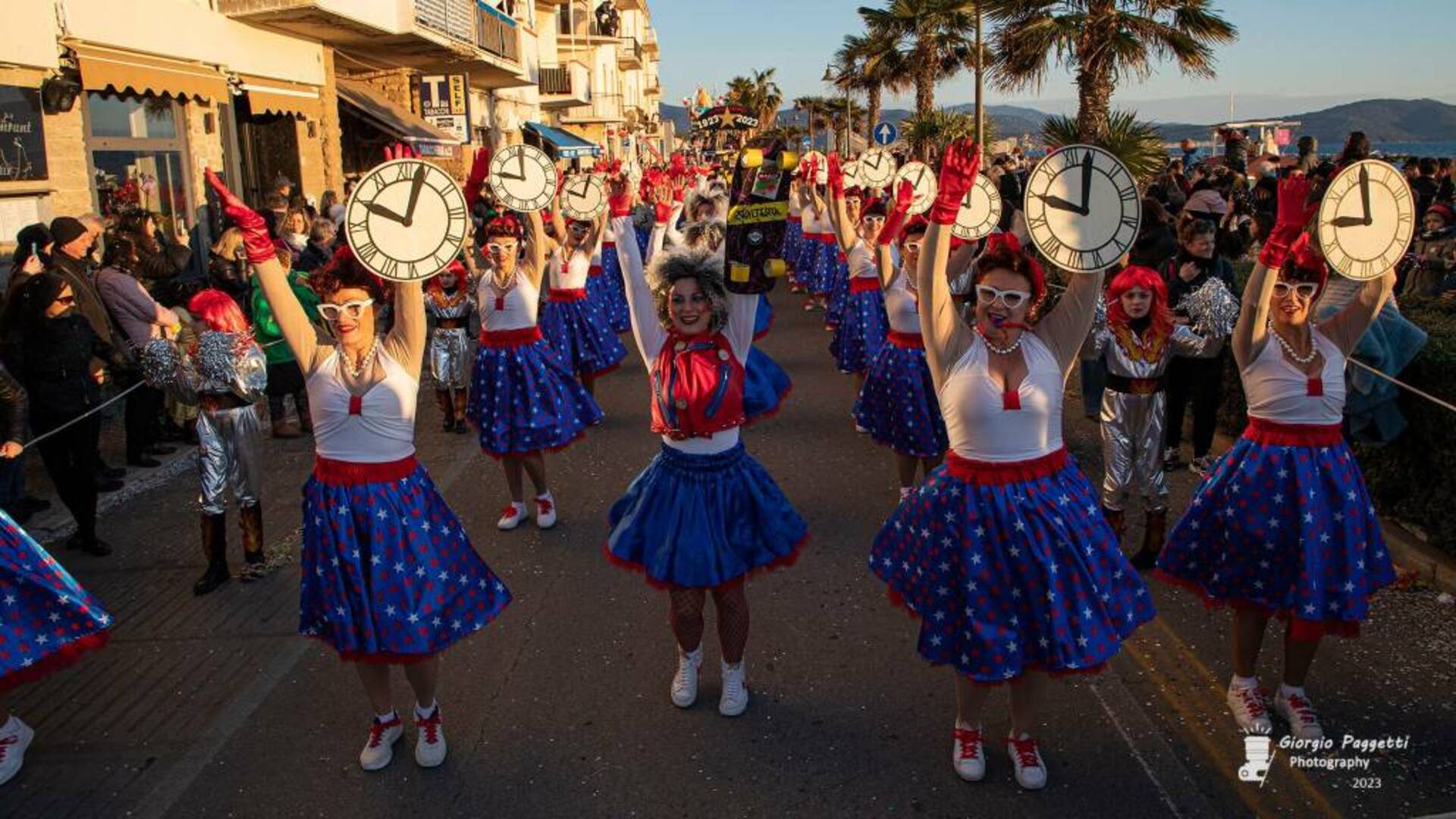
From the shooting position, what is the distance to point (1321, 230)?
12.8 feet

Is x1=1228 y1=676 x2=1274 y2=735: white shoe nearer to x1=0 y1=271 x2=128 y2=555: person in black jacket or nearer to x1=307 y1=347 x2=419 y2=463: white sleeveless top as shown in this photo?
x1=307 y1=347 x2=419 y2=463: white sleeveless top

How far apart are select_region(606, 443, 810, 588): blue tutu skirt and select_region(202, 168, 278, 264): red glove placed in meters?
1.63

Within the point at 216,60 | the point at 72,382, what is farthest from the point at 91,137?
the point at 72,382

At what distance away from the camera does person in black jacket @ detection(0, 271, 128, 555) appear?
6.27 meters

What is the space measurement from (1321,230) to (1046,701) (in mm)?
2159

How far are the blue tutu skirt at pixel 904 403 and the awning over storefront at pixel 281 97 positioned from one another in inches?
492

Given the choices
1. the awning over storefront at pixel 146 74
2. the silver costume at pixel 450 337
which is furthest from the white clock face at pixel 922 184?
the awning over storefront at pixel 146 74

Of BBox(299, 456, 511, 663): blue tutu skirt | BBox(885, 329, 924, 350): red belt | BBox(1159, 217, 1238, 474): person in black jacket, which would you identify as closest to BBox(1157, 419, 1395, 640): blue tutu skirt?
BBox(885, 329, 924, 350): red belt

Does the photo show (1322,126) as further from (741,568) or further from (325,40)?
(741,568)

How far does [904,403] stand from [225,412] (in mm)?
3987

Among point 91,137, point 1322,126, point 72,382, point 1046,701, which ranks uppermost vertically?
point 1322,126

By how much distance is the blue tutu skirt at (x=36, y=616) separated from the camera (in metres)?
3.71

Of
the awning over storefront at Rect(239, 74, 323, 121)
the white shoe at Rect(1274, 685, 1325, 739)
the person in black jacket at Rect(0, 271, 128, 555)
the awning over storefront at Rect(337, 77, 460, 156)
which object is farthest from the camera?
the awning over storefront at Rect(337, 77, 460, 156)

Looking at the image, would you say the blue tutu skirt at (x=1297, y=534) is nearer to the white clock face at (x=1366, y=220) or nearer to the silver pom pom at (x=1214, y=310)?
the white clock face at (x=1366, y=220)
